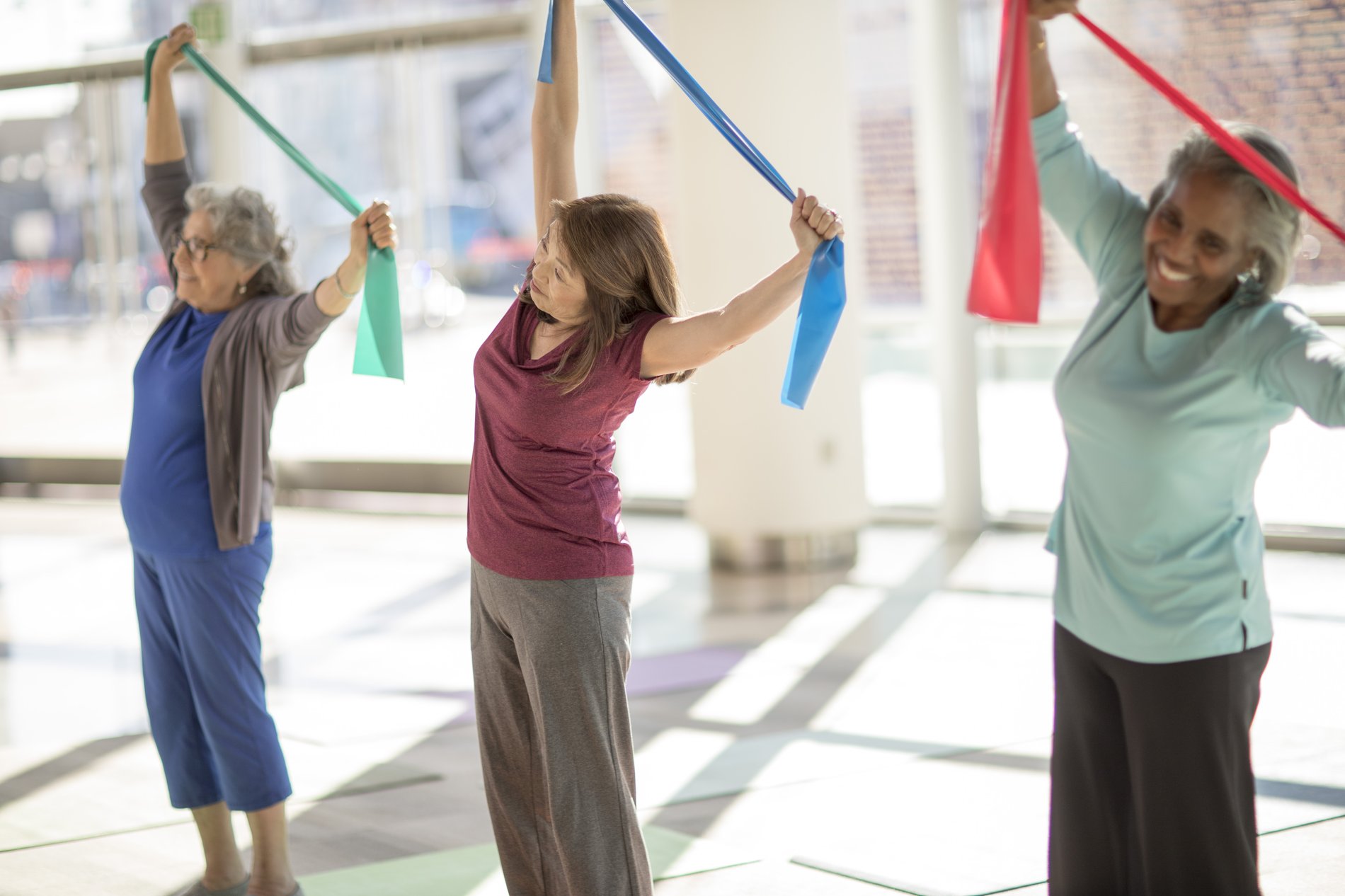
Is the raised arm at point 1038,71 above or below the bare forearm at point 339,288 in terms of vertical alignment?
above

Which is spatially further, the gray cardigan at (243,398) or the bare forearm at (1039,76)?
the gray cardigan at (243,398)

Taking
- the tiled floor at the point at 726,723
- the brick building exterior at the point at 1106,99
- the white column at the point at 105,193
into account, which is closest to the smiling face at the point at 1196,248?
the tiled floor at the point at 726,723

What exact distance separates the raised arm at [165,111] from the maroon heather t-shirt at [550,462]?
1.36 m

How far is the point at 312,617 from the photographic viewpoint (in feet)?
20.8

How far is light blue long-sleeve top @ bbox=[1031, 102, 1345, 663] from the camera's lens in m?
2.31

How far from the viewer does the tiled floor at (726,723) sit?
11.6 feet

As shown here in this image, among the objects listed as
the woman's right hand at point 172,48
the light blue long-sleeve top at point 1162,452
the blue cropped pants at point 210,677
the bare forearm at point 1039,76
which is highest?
the woman's right hand at point 172,48

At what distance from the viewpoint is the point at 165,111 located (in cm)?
354

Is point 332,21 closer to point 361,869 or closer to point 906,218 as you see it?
point 906,218

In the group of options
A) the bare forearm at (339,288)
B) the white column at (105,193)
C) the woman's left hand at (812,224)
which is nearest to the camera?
the woman's left hand at (812,224)

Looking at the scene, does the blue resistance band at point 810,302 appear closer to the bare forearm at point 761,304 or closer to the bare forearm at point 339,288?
the bare forearm at point 761,304

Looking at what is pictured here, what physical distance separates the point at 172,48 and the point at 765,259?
3.42 m

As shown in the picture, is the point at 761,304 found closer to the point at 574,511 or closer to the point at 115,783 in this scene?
the point at 574,511

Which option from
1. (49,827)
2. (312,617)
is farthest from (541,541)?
(312,617)
